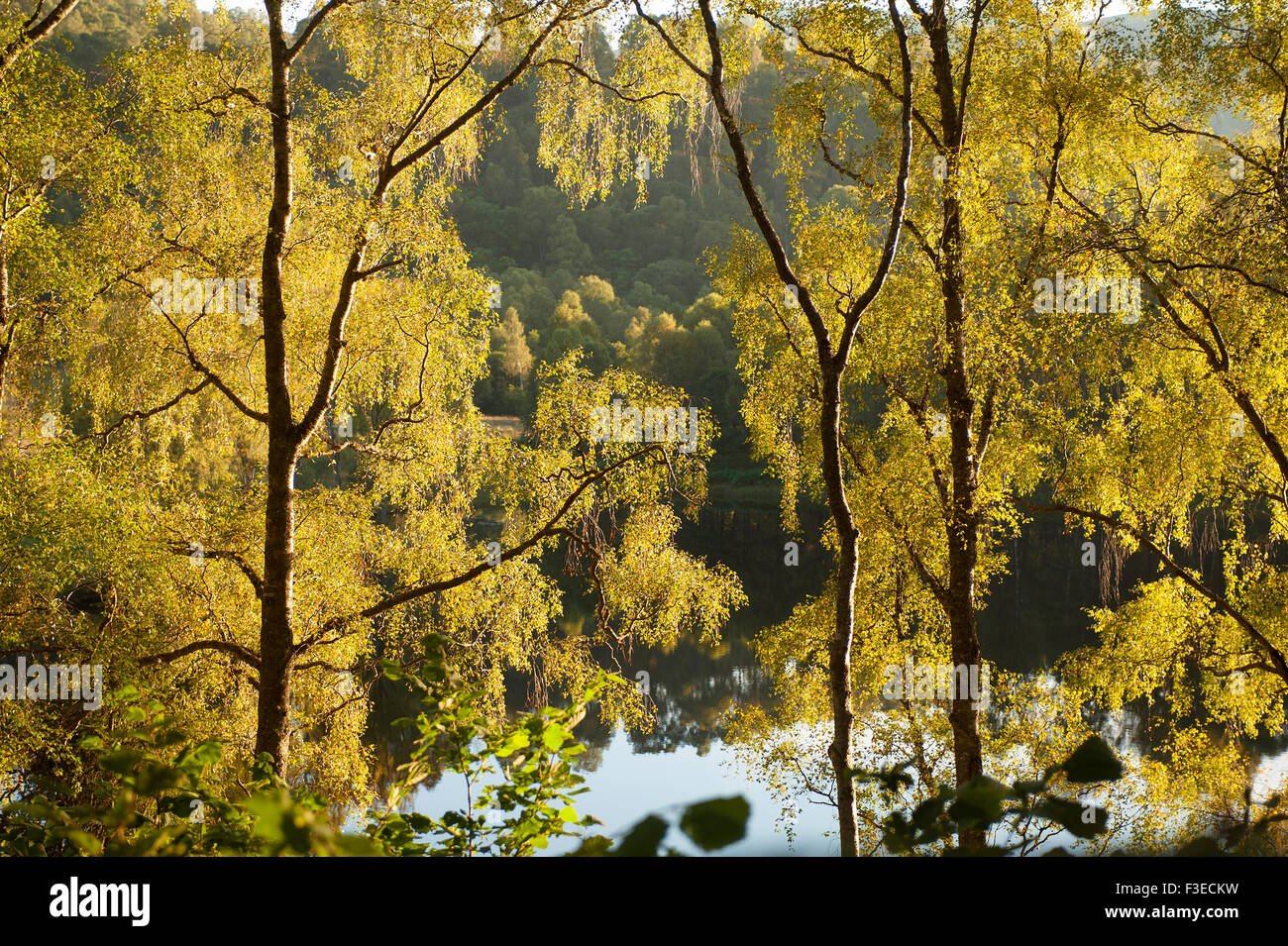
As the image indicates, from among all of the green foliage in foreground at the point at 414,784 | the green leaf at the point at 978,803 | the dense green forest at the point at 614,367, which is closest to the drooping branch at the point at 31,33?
the dense green forest at the point at 614,367

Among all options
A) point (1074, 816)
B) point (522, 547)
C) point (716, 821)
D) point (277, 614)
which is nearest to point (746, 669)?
point (522, 547)

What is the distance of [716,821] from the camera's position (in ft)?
2.94

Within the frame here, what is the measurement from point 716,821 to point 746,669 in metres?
28.3

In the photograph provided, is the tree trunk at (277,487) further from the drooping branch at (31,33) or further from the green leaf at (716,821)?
the green leaf at (716,821)

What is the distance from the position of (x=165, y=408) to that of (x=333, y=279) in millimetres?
2925

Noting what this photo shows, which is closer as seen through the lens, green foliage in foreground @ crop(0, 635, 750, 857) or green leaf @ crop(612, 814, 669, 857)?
green leaf @ crop(612, 814, 669, 857)

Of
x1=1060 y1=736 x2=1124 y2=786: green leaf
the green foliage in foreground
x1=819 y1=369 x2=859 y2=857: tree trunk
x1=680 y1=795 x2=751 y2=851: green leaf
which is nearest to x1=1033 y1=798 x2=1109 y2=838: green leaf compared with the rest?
x1=1060 y1=736 x2=1124 y2=786: green leaf

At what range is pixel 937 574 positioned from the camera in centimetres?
1392

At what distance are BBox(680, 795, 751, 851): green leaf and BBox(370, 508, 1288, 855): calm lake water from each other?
11460 millimetres

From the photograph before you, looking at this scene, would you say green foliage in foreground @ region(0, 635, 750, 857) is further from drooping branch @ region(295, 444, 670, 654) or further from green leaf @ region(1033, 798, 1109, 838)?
drooping branch @ region(295, 444, 670, 654)

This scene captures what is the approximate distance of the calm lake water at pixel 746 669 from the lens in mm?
19484

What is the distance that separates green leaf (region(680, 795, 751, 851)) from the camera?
876 millimetres
